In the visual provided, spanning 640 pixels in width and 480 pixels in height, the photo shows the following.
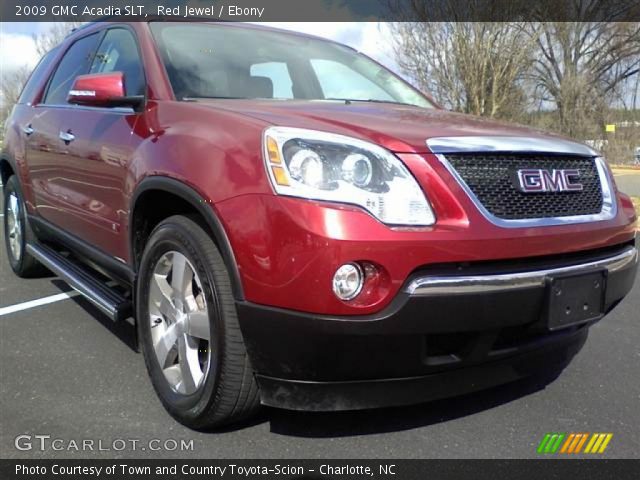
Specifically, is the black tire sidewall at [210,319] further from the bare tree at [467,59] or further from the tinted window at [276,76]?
the bare tree at [467,59]

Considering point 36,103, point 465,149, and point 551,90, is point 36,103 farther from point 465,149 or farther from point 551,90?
point 551,90

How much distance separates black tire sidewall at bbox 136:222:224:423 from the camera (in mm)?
2260

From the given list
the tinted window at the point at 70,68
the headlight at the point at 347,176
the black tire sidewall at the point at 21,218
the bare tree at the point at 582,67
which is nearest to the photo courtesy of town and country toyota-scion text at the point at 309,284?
the headlight at the point at 347,176

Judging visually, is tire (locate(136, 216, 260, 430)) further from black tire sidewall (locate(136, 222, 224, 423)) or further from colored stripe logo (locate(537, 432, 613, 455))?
colored stripe logo (locate(537, 432, 613, 455))

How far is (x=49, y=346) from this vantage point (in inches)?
138

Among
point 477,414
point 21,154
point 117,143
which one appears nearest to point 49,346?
point 117,143

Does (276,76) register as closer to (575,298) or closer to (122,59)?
(122,59)

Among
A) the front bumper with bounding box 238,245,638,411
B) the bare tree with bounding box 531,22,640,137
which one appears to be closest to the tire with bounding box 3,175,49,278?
the front bumper with bounding box 238,245,638,411

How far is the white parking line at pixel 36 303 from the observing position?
420 cm

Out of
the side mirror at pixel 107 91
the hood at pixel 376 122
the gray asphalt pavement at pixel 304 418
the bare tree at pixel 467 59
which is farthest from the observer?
the bare tree at pixel 467 59

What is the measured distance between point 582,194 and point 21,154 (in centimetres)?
399

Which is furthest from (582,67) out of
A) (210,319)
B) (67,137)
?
(210,319)

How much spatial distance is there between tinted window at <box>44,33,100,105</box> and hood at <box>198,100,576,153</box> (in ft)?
5.64

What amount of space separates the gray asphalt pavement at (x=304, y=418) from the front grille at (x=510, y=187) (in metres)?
0.95
